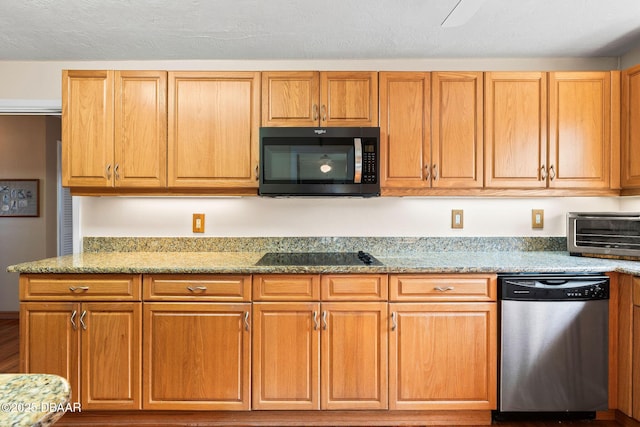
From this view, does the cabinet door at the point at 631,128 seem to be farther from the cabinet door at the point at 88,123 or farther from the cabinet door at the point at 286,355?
the cabinet door at the point at 88,123

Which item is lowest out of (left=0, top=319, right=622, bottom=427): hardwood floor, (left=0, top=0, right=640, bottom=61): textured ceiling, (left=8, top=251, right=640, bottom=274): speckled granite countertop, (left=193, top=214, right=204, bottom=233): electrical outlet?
(left=0, top=319, right=622, bottom=427): hardwood floor

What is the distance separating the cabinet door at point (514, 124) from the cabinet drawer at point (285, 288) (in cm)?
126

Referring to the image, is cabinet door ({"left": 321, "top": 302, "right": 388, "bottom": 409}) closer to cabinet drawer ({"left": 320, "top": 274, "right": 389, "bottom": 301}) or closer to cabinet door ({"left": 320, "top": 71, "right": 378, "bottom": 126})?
cabinet drawer ({"left": 320, "top": 274, "right": 389, "bottom": 301})

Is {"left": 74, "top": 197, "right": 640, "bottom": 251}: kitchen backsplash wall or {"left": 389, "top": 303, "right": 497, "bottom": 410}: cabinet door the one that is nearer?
{"left": 389, "top": 303, "right": 497, "bottom": 410}: cabinet door

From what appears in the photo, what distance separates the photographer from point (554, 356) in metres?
1.98

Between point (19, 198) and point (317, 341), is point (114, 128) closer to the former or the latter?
point (317, 341)

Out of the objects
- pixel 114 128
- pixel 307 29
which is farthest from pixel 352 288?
pixel 114 128

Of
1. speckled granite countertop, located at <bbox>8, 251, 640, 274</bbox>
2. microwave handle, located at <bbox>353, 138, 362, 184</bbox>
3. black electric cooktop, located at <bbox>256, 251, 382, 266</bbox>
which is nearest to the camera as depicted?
A: speckled granite countertop, located at <bbox>8, 251, 640, 274</bbox>

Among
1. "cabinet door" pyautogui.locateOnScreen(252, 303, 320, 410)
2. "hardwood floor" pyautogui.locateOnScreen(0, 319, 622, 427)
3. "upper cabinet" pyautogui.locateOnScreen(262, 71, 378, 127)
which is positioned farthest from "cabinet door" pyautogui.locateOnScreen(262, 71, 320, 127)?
"hardwood floor" pyautogui.locateOnScreen(0, 319, 622, 427)

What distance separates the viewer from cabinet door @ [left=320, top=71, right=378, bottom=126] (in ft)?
7.64

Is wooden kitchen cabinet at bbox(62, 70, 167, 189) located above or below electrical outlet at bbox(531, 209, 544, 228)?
above

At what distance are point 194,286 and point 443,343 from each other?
133 cm

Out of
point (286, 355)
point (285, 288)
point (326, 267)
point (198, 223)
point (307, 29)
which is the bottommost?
point (286, 355)

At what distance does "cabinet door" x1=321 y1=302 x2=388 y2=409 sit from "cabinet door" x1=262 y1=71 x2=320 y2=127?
1136 mm
